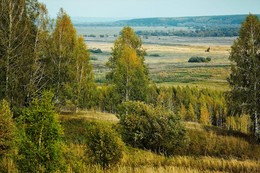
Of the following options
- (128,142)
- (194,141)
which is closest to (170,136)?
(128,142)

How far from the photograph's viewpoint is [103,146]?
44.1 ft

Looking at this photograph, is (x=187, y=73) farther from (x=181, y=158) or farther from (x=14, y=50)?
(x=181, y=158)

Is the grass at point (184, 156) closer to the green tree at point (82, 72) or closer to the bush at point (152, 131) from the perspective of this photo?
the bush at point (152, 131)

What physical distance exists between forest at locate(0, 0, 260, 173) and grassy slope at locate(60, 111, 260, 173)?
1.4 inches

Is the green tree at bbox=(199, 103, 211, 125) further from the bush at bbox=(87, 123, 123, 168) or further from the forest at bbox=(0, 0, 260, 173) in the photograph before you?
the bush at bbox=(87, 123, 123, 168)

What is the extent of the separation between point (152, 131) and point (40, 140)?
1264 centimetres

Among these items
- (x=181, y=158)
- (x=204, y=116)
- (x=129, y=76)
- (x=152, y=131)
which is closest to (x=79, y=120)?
(x=152, y=131)

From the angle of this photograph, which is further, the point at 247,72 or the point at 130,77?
the point at 130,77

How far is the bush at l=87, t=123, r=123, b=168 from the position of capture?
530 inches

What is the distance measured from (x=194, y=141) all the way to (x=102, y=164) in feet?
45.9

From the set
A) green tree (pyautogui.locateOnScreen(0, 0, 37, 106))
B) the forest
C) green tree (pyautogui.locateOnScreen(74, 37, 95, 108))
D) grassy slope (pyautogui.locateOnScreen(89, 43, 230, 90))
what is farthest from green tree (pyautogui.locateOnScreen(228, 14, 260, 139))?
grassy slope (pyautogui.locateOnScreen(89, 43, 230, 90))

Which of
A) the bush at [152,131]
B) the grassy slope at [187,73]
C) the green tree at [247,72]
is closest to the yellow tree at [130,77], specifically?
the green tree at [247,72]

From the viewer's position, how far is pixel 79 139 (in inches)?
899

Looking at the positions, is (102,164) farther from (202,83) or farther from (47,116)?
(202,83)
